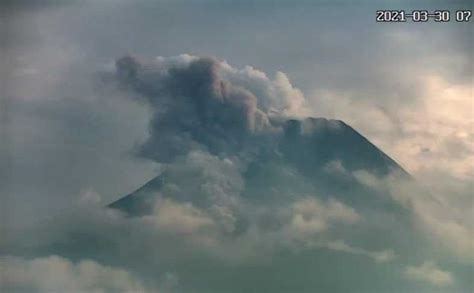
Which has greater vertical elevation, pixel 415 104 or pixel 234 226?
pixel 415 104

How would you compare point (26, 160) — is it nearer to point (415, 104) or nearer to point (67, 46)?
point (67, 46)

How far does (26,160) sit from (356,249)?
1837 millimetres

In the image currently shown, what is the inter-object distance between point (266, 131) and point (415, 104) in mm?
835

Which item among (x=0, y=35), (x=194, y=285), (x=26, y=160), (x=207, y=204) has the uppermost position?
(x=0, y=35)

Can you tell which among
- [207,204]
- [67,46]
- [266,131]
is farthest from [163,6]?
[207,204]

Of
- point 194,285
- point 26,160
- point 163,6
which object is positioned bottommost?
point 194,285

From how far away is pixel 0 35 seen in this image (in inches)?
121

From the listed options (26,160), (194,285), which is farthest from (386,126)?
(26,160)

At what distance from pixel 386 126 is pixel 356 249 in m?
0.69

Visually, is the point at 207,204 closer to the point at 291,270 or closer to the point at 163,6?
the point at 291,270

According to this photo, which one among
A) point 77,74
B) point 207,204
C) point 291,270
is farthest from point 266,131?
point 77,74

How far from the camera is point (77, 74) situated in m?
3.06

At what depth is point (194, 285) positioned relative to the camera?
2.99 metres

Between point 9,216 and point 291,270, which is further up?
point 9,216
